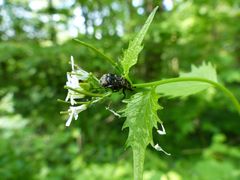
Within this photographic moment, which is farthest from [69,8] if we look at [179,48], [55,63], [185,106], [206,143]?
[206,143]

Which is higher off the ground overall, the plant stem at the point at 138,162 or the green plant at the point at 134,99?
the green plant at the point at 134,99

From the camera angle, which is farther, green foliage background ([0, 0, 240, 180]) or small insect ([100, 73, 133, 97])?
green foliage background ([0, 0, 240, 180])

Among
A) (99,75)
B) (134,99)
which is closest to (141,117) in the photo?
(134,99)

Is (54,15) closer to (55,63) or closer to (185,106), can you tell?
(55,63)

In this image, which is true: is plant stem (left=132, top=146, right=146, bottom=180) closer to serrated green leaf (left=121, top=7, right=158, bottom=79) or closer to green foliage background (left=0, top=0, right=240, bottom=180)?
serrated green leaf (left=121, top=7, right=158, bottom=79)

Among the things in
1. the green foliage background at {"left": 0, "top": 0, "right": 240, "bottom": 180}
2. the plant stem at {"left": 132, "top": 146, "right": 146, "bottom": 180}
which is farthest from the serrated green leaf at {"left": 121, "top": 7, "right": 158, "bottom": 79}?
the green foliage background at {"left": 0, "top": 0, "right": 240, "bottom": 180}

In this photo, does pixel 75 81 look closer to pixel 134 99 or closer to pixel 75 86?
pixel 75 86

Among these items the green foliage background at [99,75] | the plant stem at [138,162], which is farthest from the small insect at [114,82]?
the green foliage background at [99,75]

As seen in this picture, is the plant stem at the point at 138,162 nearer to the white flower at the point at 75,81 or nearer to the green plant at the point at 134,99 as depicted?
the green plant at the point at 134,99
